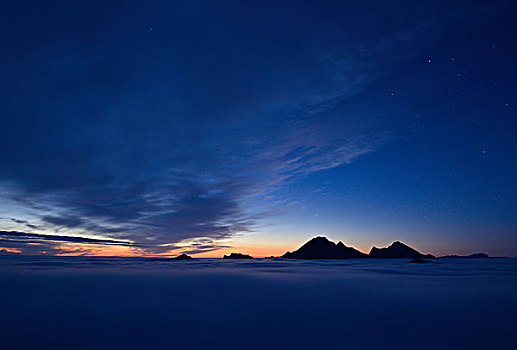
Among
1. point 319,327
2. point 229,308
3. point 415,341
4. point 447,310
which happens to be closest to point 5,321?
point 229,308

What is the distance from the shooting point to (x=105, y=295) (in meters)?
12.6

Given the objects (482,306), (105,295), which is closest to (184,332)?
(105,295)

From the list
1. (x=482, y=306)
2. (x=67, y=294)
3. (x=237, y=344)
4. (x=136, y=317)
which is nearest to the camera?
(x=237, y=344)

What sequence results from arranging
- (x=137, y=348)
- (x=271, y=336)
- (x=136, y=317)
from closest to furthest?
1. (x=137, y=348)
2. (x=271, y=336)
3. (x=136, y=317)

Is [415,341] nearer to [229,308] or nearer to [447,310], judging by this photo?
[447,310]

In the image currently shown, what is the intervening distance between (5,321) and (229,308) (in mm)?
6766

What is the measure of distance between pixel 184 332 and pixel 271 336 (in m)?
2.32

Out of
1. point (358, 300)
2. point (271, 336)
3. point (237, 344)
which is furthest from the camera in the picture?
point (358, 300)

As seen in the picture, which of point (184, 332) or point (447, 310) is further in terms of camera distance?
point (447, 310)

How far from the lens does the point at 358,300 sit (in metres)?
11.8

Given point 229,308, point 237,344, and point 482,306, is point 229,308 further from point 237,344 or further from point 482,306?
point 482,306

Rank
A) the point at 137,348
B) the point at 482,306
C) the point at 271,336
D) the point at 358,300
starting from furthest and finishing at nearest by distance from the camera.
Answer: the point at 358,300
the point at 482,306
the point at 271,336
the point at 137,348

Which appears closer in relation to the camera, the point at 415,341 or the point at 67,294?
the point at 415,341

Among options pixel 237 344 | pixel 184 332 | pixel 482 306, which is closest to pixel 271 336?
pixel 237 344
